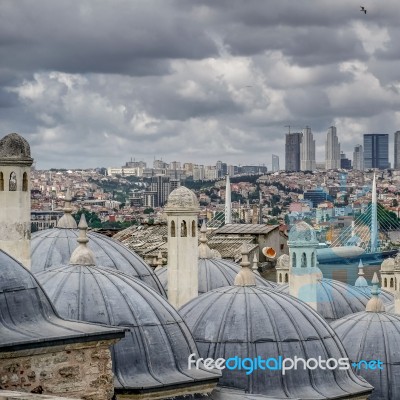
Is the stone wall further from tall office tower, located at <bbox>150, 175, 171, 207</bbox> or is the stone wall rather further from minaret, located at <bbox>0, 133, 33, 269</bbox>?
tall office tower, located at <bbox>150, 175, 171, 207</bbox>

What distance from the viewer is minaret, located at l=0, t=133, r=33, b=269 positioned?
2016 cm

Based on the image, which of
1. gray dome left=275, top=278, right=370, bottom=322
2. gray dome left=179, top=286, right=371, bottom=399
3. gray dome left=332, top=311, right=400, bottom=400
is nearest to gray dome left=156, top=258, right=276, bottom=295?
gray dome left=275, top=278, right=370, bottom=322

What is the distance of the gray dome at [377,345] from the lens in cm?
2378

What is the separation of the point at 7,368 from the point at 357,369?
11700 mm

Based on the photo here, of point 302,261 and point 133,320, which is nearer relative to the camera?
point 133,320

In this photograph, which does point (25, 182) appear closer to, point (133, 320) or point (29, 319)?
point (133, 320)

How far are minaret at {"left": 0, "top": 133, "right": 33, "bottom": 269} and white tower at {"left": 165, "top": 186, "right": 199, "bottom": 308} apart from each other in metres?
4.99

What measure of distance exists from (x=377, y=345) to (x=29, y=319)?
11472mm

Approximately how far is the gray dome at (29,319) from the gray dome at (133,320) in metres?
2.85

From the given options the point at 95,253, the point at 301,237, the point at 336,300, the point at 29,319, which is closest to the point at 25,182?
the point at 95,253

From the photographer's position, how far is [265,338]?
20.3m

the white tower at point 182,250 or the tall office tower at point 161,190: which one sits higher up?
the tall office tower at point 161,190

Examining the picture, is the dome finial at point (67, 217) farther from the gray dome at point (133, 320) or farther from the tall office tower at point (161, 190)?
the tall office tower at point (161, 190)

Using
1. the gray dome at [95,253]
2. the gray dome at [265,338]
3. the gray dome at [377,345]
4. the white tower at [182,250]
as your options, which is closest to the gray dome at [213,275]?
the gray dome at [95,253]
